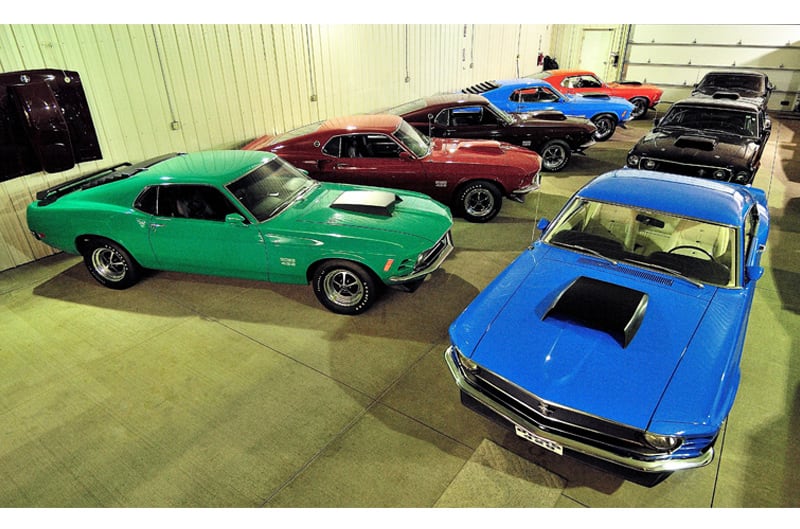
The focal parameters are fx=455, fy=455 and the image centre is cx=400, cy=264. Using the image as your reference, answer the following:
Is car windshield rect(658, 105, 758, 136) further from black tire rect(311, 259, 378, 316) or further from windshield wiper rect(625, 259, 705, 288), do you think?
black tire rect(311, 259, 378, 316)

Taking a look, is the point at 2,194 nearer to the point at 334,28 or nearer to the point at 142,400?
the point at 142,400

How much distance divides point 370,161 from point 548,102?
17.9ft

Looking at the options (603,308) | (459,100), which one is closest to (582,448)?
(603,308)

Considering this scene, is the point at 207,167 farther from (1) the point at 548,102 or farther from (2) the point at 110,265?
(1) the point at 548,102

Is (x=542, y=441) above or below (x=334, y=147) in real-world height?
below

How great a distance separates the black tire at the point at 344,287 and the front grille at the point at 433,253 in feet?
1.65

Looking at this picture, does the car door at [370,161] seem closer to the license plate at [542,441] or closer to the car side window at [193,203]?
the car side window at [193,203]

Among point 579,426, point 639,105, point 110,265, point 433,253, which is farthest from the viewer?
point 639,105

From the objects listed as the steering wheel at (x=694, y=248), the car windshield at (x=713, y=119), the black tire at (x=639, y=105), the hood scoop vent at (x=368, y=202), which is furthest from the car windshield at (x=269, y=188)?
the black tire at (x=639, y=105)

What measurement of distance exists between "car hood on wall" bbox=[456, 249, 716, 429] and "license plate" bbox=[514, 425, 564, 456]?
1.00 ft

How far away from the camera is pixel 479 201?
698 centimetres

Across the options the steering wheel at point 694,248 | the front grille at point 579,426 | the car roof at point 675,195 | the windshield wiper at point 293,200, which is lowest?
the front grille at point 579,426

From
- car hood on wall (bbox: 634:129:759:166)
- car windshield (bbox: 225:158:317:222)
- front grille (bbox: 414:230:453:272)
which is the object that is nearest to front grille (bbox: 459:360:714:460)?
front grille (bbox: 414:230:453:272)

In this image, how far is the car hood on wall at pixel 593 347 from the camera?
262 cm
